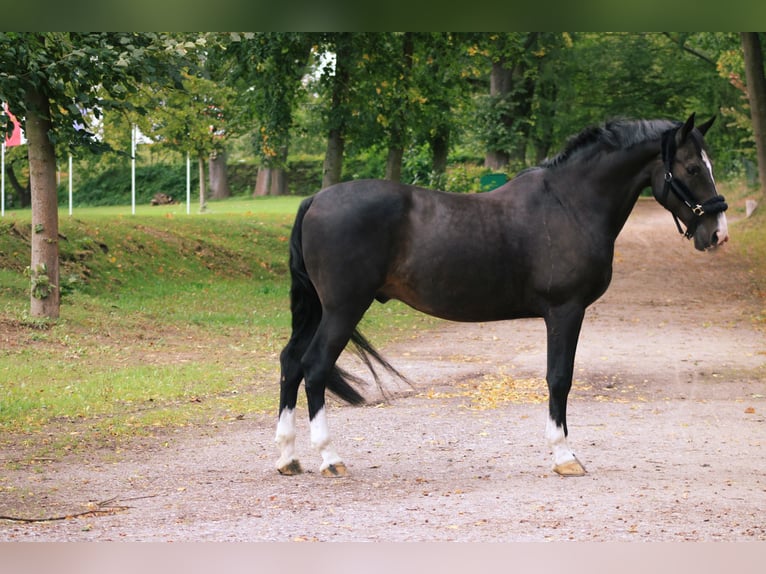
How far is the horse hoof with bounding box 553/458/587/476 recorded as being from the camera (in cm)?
729

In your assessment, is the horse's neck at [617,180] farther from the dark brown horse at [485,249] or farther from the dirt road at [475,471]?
the dirt road at [475,471]

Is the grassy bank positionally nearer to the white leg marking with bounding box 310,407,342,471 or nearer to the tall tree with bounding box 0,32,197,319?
the tall tree with bounding box 0,32,197,319

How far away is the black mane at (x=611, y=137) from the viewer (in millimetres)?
7645

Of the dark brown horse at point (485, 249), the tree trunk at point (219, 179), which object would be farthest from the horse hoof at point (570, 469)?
the tree trunk at point (219, 179)

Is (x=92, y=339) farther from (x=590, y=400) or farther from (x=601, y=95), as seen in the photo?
(x=601, y=95)

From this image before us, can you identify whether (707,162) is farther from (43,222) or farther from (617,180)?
(43,222)

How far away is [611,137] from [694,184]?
28.0 inches

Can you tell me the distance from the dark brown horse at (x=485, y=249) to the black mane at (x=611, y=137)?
0.01 m

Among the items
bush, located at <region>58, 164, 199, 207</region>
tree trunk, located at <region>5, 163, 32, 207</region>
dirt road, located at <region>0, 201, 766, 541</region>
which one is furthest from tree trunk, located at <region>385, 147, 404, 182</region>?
bush, located at <region>58, 164, 199, 207</region>

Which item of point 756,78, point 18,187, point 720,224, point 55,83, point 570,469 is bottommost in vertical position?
point 18,187

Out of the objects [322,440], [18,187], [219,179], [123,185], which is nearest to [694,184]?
[322,440]

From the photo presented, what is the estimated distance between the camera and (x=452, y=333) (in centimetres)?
1669

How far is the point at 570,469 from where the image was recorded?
729cm

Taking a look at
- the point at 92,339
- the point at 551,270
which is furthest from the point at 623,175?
the point at 92,339
